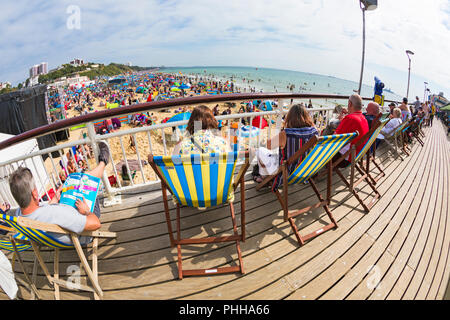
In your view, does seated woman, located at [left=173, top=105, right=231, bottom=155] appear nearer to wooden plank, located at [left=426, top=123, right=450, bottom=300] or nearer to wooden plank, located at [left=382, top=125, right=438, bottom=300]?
wooden plank, located at [left=382, top=125, right=438, bottom=300]

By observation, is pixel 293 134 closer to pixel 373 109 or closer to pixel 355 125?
pixel 355 125

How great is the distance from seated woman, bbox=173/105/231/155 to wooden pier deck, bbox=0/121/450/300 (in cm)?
81

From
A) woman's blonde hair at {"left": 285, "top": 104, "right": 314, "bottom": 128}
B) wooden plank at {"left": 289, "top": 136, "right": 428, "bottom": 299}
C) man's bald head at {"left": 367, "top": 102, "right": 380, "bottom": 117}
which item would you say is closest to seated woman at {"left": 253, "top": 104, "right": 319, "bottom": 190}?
woman's blonde hair at {"left": 285, "top": 104, "right": 314, "bottom": 128}

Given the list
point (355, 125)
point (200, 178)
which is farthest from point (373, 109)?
point (200, 178)

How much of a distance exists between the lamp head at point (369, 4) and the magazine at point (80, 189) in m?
8.88

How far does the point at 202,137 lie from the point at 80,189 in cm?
110

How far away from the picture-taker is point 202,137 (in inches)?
65.7

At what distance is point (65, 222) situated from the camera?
4.21ft

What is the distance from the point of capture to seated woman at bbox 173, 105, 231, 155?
1652mm

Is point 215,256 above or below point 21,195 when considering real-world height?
below

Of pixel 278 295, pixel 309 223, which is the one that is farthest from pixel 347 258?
pixel 278 295

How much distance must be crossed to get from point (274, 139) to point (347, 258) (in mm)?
1276

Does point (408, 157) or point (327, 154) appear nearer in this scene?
point (327, 154)
